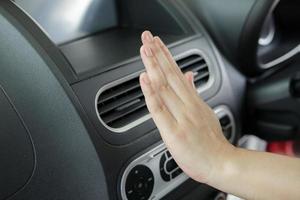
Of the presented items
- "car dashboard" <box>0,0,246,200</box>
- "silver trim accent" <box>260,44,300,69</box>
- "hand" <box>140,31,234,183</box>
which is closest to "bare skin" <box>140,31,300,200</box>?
"hand" <box>140,31,234,183</box>

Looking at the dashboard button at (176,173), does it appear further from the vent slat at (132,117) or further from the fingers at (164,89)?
the fingers at (164,89)

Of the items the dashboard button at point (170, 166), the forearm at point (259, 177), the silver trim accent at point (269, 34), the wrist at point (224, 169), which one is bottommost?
the forearm at point (259, 177)

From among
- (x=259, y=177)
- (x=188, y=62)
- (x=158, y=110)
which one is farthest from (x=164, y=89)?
(x=188, y=62)

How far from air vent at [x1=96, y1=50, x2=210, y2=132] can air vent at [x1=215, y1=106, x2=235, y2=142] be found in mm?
197

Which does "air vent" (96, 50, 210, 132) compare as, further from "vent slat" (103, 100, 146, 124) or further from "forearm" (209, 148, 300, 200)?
"forearm" (209, 148, 300, 200)

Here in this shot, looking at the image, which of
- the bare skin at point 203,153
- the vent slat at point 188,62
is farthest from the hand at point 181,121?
the vent slat at point 188,62

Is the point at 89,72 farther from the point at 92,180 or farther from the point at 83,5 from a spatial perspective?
the point at 83,5

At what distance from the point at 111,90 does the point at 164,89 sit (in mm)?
167

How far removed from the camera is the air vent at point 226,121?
930 millimetres

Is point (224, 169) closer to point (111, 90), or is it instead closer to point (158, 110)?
point (158, 110)

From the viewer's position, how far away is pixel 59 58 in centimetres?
70

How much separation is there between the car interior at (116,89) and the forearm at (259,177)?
0.18 meters

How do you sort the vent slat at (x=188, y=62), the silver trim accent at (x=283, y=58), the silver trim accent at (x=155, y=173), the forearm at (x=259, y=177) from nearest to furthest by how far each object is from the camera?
1. the forearm at (x=259, y=177)
2. the silver trim accent at (x=155, y=173)
3. the vent slat at (x=188, y=62)
4. the silver trim accent at (x=283, y=58)

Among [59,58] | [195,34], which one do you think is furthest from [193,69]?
[59,58]
